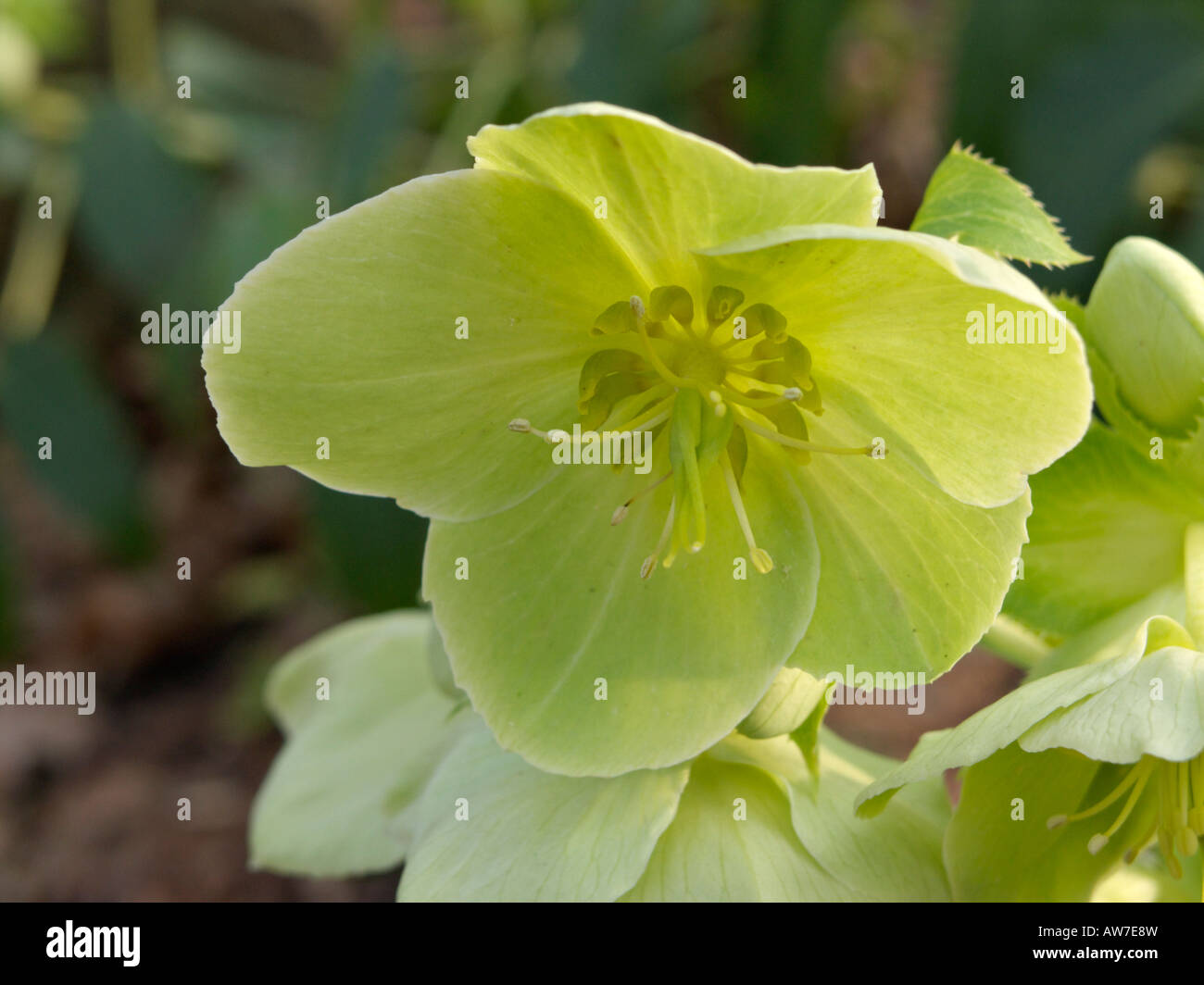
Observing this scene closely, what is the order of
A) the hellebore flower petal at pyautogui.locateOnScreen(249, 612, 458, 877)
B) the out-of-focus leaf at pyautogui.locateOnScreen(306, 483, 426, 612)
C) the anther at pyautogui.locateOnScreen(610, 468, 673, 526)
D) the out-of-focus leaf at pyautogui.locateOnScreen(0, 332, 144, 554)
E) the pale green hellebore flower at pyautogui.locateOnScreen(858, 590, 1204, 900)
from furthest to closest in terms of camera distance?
the out-of-focus leaf at pyautogui.locateOnScreen(0, 332, 144, 554), the out-of-focus leaf at pyautogui.locateOnScreen(306, 483, 426, 612), the hellebore flower petal at pyautogui.locateOnScreen(249, 612, 458, 877), the anther at pyautogui.locateOnScreen(610, 468, 673, 526), the pale green hellebore flower at pyautogui.locateOnScreen(858, 590, 1204, 900)

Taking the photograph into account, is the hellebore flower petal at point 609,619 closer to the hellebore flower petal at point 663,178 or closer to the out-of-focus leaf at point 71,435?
the hellebore flower petal at point 663,178

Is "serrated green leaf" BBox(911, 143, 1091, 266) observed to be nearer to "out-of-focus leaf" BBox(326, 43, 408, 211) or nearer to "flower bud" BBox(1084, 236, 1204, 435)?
"flower bud" BBox(1084, 236, 1204, 435)

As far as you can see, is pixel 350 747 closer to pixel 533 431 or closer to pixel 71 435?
pixel 533 431

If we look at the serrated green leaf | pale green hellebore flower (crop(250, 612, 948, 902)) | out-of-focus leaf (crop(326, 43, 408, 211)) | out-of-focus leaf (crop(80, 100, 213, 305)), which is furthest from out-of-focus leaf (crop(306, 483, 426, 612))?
the serrated green leaf

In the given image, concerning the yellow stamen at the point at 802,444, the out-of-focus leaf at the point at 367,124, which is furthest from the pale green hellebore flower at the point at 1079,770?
the out-of-focus leaf at the point at 367,124

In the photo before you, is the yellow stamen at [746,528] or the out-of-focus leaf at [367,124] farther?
the out-of-focus leaf at [367,124]

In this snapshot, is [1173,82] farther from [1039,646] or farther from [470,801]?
[470,801]
